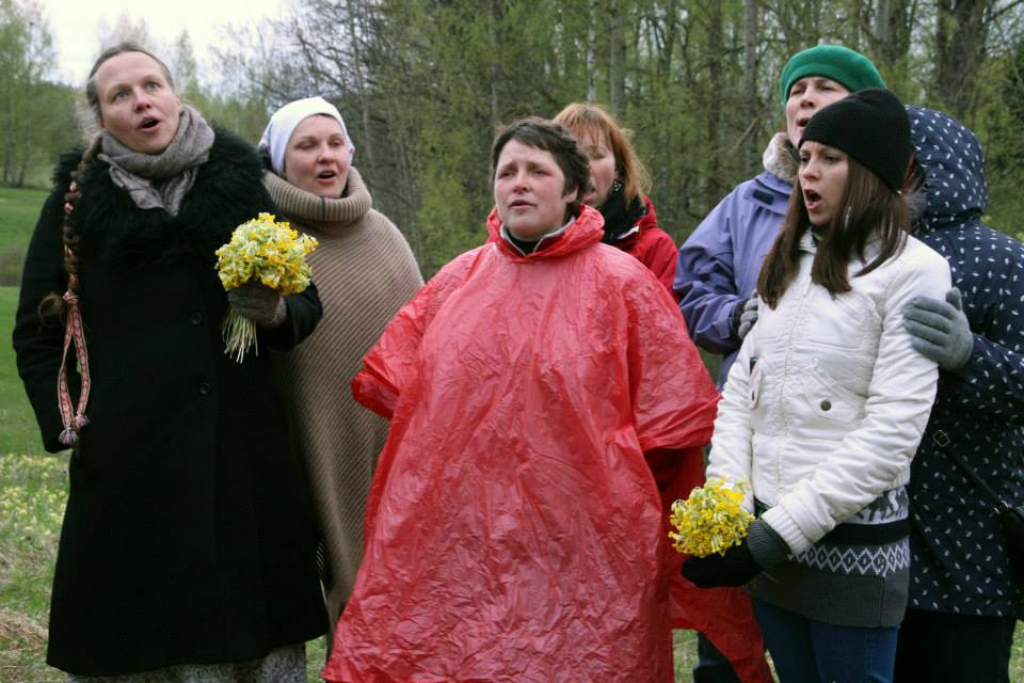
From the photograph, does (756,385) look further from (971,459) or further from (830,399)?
(971,459)

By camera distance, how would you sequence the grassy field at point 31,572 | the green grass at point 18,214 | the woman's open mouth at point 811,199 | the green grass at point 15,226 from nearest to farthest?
the woman's open mouth at point 811,199
the grassy field at point 31,572
the green grass at point 15,226
the green grass at point 18,214

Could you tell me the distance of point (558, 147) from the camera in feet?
11.2

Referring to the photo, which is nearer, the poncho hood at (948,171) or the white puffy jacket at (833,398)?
the white puffy jacket at (833,398)

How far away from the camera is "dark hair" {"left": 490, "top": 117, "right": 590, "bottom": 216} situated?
11.2 ft

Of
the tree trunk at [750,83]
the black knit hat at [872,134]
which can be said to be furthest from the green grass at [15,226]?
the black knit hat at [872,134]

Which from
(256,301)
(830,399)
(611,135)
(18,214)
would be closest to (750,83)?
(611,135)

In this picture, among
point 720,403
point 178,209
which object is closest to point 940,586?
point 720,403

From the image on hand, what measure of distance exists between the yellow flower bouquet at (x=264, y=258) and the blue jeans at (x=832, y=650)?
1.57 m

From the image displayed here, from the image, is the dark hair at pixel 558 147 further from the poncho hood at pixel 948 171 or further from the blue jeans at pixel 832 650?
the blue jeans at pixel 832 650

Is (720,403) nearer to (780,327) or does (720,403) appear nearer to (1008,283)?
(780,327)

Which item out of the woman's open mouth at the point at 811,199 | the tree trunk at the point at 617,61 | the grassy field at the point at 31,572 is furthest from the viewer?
the tree trunk at the point at 617,61

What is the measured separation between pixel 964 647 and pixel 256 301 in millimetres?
2057

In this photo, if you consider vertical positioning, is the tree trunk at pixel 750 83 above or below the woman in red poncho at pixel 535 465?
above

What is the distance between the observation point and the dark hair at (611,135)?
4.07 meters
